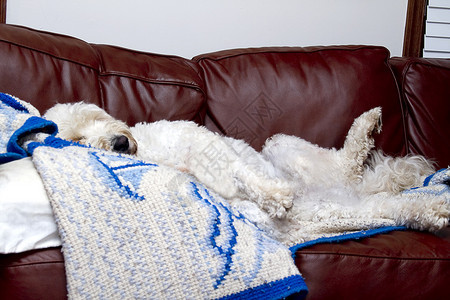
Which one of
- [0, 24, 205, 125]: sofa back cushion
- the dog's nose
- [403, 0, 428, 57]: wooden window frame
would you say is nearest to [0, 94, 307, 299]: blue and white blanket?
the dog's nose

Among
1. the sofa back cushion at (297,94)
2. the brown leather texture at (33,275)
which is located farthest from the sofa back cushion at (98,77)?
the brown leather texture at (33,275)

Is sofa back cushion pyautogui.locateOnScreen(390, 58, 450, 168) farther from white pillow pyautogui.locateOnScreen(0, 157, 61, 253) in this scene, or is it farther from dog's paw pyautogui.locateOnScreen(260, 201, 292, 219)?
white pillow pyautogui.locateOnScreen(0, 157, 61, 253)

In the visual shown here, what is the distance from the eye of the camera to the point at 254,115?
2258 mm

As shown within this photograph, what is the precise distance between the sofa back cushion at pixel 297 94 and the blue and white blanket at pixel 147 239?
960 millimetres

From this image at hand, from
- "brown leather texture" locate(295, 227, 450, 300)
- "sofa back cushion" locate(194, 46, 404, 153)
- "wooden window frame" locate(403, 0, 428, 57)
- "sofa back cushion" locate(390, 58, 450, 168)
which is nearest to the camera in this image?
"brown leather texture" locate(295, 227, 450, 300)

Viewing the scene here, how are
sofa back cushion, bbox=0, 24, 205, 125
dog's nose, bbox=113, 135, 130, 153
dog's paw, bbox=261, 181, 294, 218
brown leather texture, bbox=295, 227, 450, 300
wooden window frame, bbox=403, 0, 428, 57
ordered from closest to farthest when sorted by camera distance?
1. brown leather texture, bbox=295, 227, 450, 300
2. dog's paw, bbox=261, 181, 294, 218
3. dog's nose, bbox=113, 135, 130, 153
4. sofa back cushion, bbox=0, 24, 205, 125
5. wooden window frame, bbox=403, 0, 428, 57

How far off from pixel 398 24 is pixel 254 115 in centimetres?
142

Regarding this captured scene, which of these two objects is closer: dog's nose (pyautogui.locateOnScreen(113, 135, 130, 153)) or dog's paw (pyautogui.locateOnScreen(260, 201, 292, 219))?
dog's paw (pyautogui.locateOnScreen(260, 201, 292, 219))

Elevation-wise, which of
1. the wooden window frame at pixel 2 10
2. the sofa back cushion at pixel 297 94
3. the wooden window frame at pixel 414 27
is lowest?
the sofa back cushion at pixel 297 94

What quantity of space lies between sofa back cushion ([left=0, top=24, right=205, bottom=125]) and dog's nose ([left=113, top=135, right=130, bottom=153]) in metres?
0.46

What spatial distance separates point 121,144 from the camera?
166 cm

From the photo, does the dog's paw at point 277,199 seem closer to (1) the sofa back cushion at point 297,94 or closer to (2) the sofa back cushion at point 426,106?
(1) the sofa back cushion at point 297,94

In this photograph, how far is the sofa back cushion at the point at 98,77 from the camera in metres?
1.92

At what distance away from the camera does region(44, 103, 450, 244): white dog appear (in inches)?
61.2
